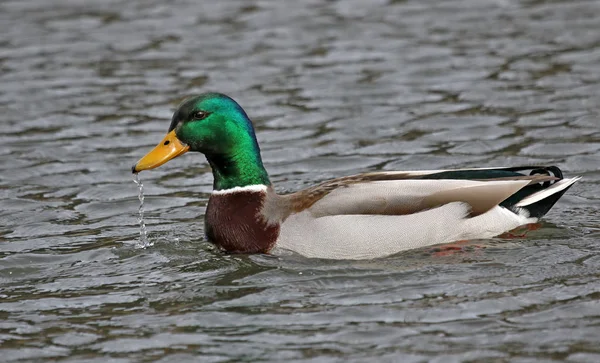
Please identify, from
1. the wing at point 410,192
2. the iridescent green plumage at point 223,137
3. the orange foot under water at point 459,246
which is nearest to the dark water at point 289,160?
the orange foot under water at point 459,246

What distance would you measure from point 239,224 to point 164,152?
76 centimetres

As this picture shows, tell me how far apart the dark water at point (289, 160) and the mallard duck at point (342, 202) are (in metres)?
0.17

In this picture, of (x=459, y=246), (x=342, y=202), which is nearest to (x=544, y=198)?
(x=459, y=246)

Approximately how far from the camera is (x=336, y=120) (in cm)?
1224

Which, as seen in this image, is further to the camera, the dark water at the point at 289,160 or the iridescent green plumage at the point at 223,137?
the iridescent green plumage at the point at 223,137

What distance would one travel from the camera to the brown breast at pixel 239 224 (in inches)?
335

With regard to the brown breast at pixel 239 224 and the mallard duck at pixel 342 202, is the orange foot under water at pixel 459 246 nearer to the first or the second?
the mallard duck at pixel 342 202

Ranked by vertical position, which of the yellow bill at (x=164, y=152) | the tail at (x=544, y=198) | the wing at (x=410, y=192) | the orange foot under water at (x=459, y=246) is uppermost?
the yellow bill at (x=164, y=152)

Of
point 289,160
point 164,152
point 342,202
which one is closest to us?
point 342,202

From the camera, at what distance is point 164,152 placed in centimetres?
873

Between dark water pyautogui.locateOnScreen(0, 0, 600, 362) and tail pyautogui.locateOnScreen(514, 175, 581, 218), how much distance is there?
0.65 feet

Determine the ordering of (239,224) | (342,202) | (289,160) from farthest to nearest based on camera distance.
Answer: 1. (289,160)
2. (239,224)
3. (342,202)

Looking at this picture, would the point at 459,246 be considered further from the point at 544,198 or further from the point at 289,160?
the point at 289,160

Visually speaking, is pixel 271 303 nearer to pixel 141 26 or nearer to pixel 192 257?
pixel 192 257
